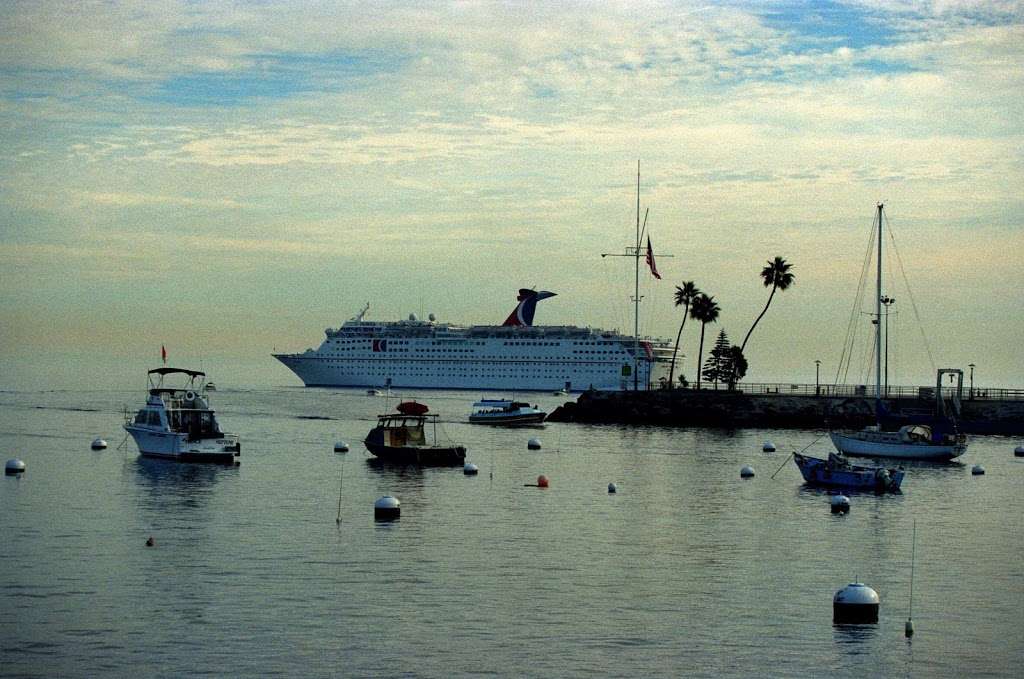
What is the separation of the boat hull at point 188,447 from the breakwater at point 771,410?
43203 millimetres

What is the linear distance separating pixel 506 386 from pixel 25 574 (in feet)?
A: 459

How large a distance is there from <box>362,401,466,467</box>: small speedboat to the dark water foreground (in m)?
Result: 36.0

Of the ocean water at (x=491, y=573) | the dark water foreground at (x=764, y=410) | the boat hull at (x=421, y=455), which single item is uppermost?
the dark water foreground at (x=764, y=410)

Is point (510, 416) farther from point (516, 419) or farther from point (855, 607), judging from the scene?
point (855, 607)

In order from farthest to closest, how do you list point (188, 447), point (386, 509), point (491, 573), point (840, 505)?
point (188, 447) < point (840, 505) < point (386, 509) < point (491, 573)

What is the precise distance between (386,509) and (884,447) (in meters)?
34.0

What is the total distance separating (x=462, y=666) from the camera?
67.7 ft

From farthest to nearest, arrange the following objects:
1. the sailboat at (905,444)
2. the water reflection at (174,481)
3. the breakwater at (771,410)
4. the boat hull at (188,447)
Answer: the breakwater at (771,410) → the sailboat at (905,444) → the boat hull at (188,447) → the water reflection at (174,481)

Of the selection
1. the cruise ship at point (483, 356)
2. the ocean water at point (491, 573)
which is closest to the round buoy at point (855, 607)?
the ocean water at point (491, 573)

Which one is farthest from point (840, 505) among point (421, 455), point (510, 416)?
point (510, 416)

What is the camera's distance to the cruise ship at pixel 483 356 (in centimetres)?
16162

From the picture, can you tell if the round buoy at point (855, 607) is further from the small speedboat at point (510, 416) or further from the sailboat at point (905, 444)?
the small speedboat at point (510, 416)

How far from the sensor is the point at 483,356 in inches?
6590

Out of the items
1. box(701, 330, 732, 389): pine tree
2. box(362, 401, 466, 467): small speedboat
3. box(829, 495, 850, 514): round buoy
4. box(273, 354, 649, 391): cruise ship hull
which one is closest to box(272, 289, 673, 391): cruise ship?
box(273, 354, 649, 391): cruise ship hull
